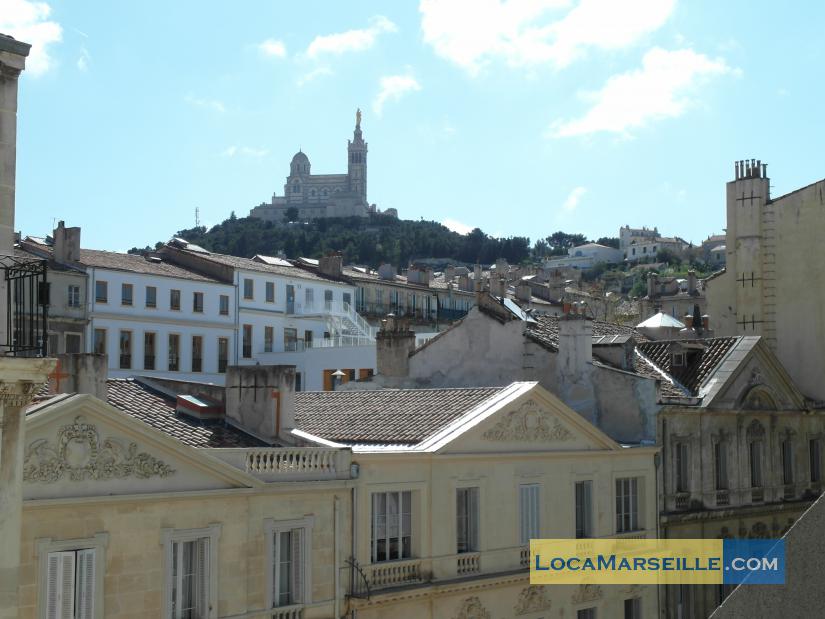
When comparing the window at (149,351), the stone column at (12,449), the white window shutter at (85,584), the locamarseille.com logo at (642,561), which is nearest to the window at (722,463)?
the locamarseille.com logo at (642,561)

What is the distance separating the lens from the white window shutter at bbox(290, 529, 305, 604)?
2380 cm

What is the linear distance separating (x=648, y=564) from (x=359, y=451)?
12.2m

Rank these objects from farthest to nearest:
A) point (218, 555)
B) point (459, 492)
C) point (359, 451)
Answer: point (459, 492) → point (359, 451) → point (218, 555)

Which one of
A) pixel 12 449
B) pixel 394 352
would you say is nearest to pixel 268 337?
pixel 394 352

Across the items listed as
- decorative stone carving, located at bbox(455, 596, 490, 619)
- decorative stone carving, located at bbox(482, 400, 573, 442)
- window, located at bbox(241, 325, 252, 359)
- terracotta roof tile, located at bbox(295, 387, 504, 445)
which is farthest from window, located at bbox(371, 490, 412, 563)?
window, located at bbox(241, 325, 252, 359)

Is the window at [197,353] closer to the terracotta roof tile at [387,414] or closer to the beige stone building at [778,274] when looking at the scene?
the beige stone building at [778,274]

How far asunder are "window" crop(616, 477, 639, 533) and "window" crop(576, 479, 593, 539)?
1559 mm

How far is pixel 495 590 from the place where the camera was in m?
28.3

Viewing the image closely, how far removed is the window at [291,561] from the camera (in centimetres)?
2345

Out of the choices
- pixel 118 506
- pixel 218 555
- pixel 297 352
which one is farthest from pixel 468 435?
pixel 297 352

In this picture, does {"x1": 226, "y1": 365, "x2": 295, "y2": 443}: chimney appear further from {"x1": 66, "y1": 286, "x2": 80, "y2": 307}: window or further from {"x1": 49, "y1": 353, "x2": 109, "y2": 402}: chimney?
{"x1": 66, "y1": 286, "x2": 80, "y2": 307}: window

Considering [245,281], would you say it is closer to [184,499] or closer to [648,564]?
[648,564]

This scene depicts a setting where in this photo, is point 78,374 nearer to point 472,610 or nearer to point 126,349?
point 472,610

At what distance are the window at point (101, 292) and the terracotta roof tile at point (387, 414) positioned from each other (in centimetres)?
3918
